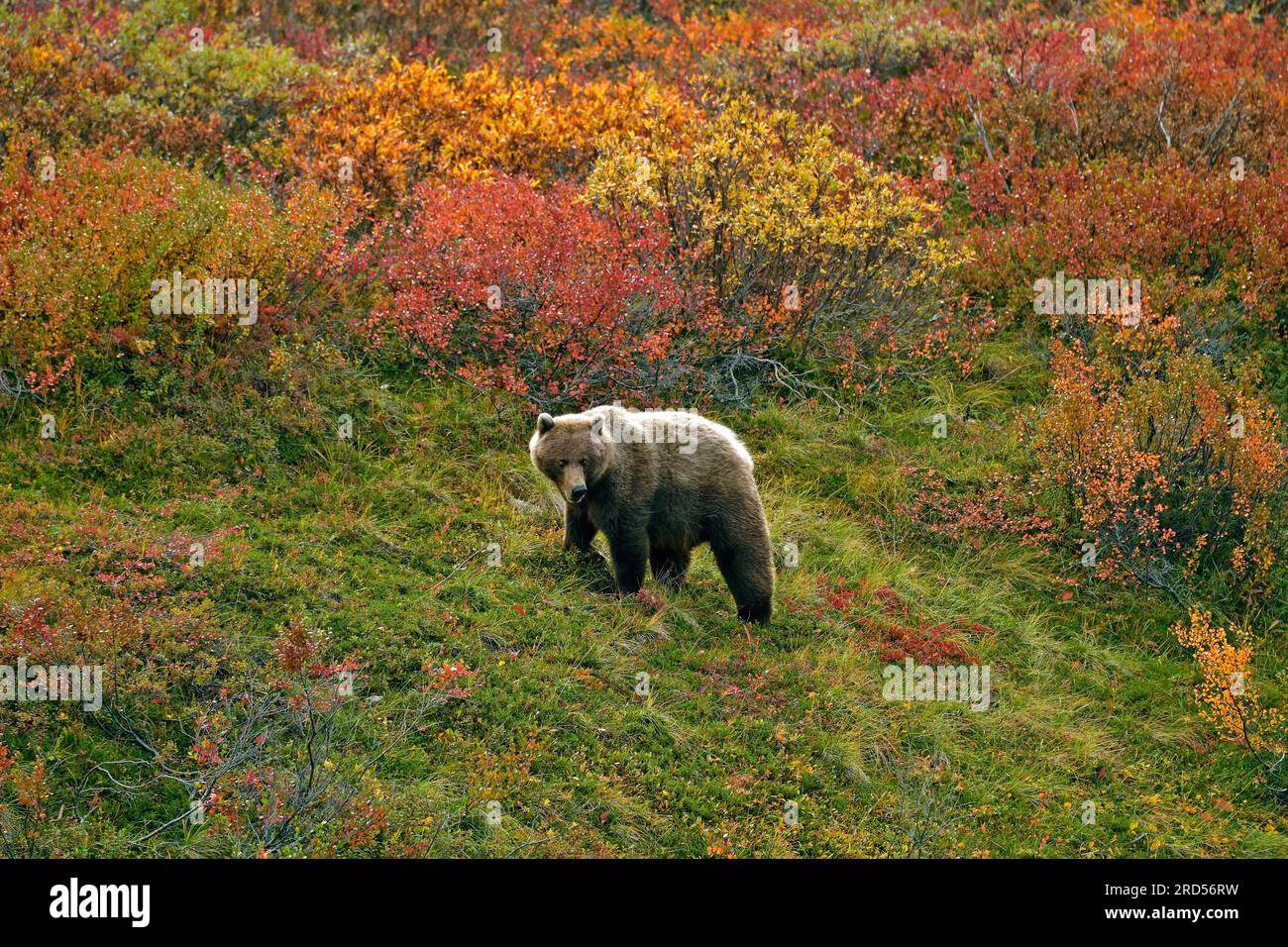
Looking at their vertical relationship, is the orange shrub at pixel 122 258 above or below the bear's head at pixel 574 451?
above

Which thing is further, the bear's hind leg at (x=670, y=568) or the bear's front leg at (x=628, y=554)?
the bear's hind leg at (x=670, y=568)

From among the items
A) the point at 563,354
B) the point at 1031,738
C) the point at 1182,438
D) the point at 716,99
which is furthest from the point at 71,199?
the point at 1182,438

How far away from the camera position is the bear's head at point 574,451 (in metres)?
9.40

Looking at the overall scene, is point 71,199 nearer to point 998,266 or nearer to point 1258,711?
point 998,266

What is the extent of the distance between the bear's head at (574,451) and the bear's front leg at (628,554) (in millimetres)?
429

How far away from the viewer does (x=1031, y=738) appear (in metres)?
10.1

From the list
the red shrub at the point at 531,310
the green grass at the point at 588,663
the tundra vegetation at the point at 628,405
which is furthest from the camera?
the red shrub at the point at 531,310
